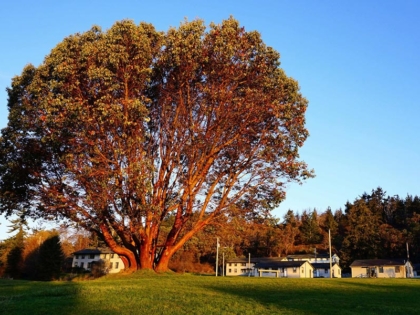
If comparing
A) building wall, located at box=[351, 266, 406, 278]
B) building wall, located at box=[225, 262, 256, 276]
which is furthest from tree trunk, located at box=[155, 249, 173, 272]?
building wall, located at box=[225, 262, 256, 276]

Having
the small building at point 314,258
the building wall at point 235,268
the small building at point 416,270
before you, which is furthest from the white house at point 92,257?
the small building at point 416,270

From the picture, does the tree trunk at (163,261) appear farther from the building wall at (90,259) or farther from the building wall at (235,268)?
the building wall at (235,268)

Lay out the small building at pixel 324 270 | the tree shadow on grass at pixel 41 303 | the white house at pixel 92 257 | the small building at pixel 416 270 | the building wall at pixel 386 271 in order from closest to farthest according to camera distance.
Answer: the tree shadow on grass at pixel 41 303 → the building wall at pixel 386 271 → the small building at pixel 416 270 → the small building at pixel 324 270 → the white house at pixel 92 257

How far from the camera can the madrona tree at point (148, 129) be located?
22.1m

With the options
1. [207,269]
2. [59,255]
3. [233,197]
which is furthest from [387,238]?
[233,197]

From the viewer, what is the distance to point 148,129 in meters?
25.1

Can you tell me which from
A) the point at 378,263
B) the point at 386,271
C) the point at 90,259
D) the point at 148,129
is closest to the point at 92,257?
the point at 90,259

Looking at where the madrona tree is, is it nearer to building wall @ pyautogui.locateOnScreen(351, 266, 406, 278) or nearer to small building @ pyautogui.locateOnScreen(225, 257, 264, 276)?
building wall @ pyautogui.locateOnScreen(351, 266, 406, 278)

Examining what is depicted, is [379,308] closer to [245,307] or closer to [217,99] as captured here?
[245,307]

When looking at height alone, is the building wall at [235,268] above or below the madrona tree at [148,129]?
below

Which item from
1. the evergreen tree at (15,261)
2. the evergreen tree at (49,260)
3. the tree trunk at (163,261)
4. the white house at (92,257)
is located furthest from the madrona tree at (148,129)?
the white house at (92,257)

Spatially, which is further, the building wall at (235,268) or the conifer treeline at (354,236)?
the building wall at (235,268)

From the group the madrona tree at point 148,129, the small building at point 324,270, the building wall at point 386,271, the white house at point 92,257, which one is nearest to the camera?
the madrona tree at point 148,129

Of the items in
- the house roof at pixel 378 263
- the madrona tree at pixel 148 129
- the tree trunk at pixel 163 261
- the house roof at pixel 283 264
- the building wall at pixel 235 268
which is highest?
the madrona tree at pixel 148 129
